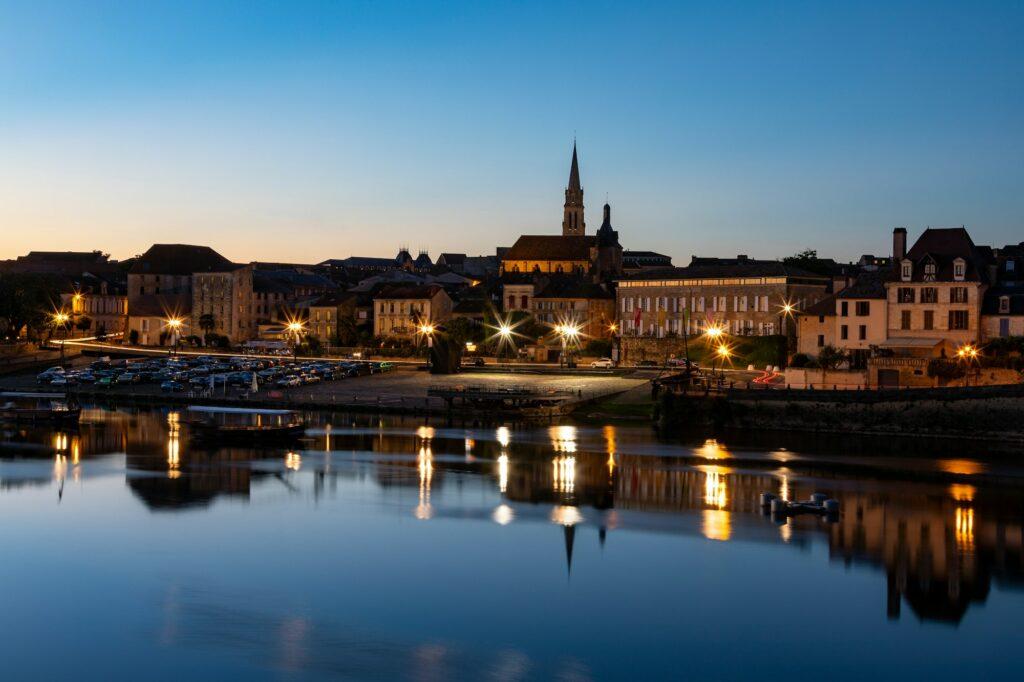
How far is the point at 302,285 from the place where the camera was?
133 m

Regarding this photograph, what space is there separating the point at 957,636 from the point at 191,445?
37839 millimetres

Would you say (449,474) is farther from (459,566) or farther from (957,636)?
(957,636)

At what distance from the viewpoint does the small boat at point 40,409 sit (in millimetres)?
65625

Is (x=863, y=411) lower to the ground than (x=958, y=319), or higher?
lower

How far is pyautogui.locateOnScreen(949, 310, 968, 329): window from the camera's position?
219 feet

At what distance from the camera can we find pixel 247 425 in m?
59.9

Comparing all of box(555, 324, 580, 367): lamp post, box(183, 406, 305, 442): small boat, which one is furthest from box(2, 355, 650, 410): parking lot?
box(555, 324, 580, 367): lamp post

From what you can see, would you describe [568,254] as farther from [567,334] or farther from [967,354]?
[967,354]

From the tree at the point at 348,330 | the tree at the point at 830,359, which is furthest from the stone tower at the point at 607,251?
the tree at the point at 830,359

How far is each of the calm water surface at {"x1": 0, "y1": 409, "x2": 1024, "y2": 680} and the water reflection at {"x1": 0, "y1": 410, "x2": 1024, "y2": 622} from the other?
167 millimetres

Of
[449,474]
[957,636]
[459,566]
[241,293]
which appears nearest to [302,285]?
[241,293]

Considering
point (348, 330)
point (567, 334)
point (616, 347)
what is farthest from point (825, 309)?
point (348, 330)

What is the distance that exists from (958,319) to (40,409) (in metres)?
49.1

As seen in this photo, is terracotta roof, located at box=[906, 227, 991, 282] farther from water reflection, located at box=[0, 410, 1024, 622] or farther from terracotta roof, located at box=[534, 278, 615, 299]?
terracotta roof, located at box=[534, 278, 615, 299]
